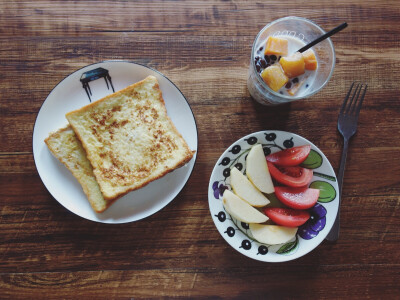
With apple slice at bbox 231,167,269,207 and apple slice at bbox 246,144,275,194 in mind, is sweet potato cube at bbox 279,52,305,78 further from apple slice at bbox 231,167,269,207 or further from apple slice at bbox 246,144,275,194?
apple slice at bbox 231,167,269,207

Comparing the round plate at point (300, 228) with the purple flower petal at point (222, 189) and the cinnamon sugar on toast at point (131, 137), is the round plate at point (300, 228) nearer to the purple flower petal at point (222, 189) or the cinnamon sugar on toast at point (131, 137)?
the purple flower petal at point (222, 189)

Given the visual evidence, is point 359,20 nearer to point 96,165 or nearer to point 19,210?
point 96,165

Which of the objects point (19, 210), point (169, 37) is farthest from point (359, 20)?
point (19, 210)

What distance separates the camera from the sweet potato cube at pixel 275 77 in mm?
1525

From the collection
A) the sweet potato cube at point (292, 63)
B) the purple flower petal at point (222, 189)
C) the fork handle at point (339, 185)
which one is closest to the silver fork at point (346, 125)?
the fork handle at point (339, 185)

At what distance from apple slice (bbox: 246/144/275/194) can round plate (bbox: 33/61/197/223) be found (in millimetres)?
275

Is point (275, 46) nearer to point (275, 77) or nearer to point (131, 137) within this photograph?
point (275, 77)

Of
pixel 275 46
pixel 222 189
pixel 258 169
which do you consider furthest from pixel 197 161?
pixel 275 46

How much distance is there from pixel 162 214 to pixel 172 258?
23 centimetres

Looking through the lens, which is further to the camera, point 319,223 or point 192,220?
point 192,220

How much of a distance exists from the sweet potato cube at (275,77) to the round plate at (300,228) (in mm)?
217

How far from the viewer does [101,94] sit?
66.4 inches

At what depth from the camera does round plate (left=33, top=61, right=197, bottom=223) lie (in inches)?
64.3

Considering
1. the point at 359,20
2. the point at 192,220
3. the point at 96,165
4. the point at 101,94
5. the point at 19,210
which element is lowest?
the point at 192,220
